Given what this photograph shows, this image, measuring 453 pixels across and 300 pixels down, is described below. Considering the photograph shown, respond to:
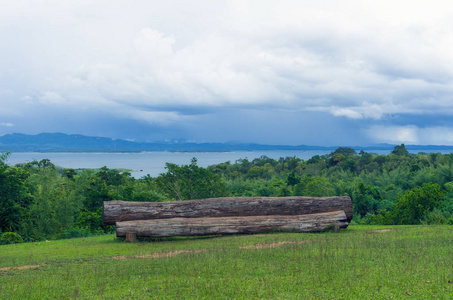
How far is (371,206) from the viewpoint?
37656 millimetres

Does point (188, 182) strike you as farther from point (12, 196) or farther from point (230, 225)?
point (230, 225)

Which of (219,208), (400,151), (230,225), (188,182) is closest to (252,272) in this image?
(230,225)

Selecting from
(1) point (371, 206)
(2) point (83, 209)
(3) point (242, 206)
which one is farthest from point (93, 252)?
(1) point (371, 206)

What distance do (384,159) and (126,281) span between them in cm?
6572

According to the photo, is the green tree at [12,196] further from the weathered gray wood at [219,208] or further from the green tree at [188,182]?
→ the green tree at [188,182]

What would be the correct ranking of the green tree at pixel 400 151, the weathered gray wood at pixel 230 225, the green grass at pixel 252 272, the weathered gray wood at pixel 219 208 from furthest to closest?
the green tree at pixel 400 151 < the weathered gray wood at pixel 219 208 < the weathered gray wood at pixel 230 225 < the green grass at pixel 252 272

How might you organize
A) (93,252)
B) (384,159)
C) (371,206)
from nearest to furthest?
(93,252), (371,206), (384,159)

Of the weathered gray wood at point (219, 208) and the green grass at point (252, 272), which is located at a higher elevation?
the weathered gray wood at point (219, 208)

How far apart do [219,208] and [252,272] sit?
9.43 meters

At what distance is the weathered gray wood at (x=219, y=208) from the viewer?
1805 cm

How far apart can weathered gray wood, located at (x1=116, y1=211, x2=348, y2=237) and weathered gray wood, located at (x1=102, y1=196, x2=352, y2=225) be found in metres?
0.82

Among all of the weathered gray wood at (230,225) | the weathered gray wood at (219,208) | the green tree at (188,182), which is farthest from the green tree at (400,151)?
the weathered gray wood at (230,225)

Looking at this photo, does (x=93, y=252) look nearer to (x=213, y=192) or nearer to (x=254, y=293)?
(x=254, y=293)

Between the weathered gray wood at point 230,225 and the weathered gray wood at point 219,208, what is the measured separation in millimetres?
824
